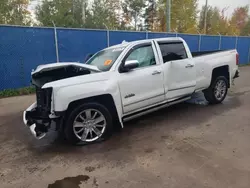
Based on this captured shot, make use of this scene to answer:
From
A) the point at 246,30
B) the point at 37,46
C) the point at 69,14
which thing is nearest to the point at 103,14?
the point at 69,14

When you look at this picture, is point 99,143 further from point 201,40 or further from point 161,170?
point 201,40

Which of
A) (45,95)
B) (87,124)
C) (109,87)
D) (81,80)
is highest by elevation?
(81,80)

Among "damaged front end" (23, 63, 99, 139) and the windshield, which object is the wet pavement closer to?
"damaged front end" (23, 63, 99, 139)

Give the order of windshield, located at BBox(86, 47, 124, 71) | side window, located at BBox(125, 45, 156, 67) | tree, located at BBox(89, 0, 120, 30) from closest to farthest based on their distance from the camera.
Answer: windshield, located at BBox(86, 47, 124, 71) < side window, located at BBox(125, 45, 156, 67) < tree, located at BBox(89, 0, 120, 30)

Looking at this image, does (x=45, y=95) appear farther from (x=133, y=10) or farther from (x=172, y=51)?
(x=133, y=10)

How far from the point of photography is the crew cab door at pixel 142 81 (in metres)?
4.14

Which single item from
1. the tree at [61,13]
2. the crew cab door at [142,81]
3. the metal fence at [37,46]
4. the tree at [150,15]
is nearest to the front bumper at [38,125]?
the crew cab door at [142,81]

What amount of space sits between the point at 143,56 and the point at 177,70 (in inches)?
36.5

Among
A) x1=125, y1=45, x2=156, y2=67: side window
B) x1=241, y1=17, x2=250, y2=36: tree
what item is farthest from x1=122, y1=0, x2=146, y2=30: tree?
x1=125, y1=45, x2=156, y2=67: side window

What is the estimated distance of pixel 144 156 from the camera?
3.43 meters

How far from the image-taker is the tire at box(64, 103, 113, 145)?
3695mm

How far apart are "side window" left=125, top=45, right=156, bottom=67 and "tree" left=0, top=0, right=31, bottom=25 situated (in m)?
18.9

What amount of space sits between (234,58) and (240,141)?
11.1 feet

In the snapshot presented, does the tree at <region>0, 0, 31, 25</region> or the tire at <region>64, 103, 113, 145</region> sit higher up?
the tree at <region>0, 0, 31, 25</region>
